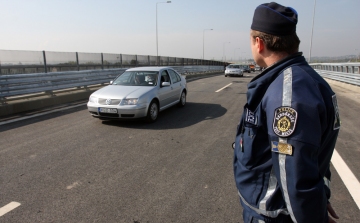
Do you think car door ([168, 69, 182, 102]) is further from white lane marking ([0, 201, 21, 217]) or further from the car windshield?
white lane marking ([0, 201, 21, 217])

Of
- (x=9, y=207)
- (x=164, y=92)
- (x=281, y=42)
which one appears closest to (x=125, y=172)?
(x=9, y=207)

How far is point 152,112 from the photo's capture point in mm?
7617

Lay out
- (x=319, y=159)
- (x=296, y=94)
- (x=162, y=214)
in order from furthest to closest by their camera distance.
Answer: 1. (x=162, y=214)
2. (x=319, y=159)
3. (x=296, y=94)

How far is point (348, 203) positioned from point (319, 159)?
2595 mm

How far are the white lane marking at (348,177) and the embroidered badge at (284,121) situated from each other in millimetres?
2923

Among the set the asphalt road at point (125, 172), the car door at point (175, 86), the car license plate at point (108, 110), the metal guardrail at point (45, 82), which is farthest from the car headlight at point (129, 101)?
the metal guardrail at point (45, 82)

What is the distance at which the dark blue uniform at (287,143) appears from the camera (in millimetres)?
1162

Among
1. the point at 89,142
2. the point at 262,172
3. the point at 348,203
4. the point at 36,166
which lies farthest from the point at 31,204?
the point at 348,203

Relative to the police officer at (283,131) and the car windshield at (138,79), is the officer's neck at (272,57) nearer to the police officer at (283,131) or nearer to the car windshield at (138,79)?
the police officer at (283,131)

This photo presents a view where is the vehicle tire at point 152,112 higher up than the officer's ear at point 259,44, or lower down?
lower down

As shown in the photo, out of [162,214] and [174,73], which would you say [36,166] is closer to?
[162,214]

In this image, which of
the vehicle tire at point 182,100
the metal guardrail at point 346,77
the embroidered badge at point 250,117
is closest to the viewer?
the embroidered badge at point 250,117

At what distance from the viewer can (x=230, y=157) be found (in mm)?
4914

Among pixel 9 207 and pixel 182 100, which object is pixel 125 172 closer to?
pixel 9 207
